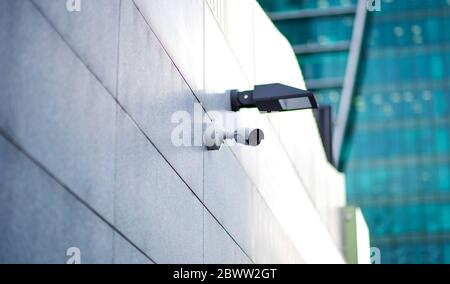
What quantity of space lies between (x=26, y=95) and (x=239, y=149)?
7447mm

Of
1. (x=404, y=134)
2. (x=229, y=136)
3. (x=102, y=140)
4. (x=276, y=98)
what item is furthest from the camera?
(x=404, y=134)

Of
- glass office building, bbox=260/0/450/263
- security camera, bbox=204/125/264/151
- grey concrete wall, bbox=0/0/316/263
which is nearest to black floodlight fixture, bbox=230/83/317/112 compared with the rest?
security camera, bbox=204/125/264/151

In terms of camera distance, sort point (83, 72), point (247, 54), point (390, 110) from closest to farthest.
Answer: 1. point (83, 72)
2. point (247, 54)
3. point (390, 110)

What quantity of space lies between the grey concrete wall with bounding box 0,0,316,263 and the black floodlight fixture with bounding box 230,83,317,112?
864 mm

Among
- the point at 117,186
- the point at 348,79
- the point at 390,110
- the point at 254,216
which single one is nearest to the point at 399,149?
the point at 390,110

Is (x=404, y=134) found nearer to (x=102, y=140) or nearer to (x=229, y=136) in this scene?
(x=229, y=136)

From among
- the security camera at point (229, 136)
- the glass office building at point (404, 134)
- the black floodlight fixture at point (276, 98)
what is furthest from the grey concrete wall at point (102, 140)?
the glass office building at point (404, 134)

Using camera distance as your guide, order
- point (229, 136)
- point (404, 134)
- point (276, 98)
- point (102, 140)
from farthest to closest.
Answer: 1. point (404, 134)
2. point (276, 98)
3. point (229, 136)
4. point (102, 140)

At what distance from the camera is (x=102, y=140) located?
7820 mm

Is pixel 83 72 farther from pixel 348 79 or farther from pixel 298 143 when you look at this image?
pixel 348 79

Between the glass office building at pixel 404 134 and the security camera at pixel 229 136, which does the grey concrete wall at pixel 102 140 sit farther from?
the glass office building at pixel 404 134

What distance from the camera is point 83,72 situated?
7504 millimetres

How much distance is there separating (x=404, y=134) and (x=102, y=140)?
84677 mm

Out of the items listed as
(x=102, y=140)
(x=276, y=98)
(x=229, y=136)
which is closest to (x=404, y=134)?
(x=276, y=98)
